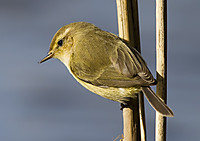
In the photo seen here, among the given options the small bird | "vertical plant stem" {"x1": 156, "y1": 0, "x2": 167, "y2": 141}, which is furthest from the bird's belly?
"vertical plant stem" {"x1": 156, "y1": 0, "x2": 167, "y2": 141}

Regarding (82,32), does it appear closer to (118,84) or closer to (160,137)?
(118,84)

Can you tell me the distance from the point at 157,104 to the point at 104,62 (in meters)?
0.40

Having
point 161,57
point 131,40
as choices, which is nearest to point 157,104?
point 161,57

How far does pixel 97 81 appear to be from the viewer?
189 centimetres

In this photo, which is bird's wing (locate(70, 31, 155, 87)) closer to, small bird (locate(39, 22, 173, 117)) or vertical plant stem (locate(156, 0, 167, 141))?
small bird (locate(39, 22, 173, 117))

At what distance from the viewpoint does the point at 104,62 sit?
5.93 ft

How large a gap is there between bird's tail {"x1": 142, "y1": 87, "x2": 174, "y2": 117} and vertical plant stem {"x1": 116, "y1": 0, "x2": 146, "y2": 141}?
7 cm

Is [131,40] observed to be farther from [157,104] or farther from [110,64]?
[157,104]

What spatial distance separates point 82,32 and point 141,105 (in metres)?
0.60

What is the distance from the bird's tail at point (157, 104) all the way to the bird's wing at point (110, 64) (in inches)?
2.5

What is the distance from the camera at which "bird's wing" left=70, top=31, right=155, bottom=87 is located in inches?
69.0

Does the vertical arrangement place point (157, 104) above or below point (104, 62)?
below

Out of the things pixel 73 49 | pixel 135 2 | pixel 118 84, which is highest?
pixel 135 2

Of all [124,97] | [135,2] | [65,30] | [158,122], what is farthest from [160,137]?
[65,30]
